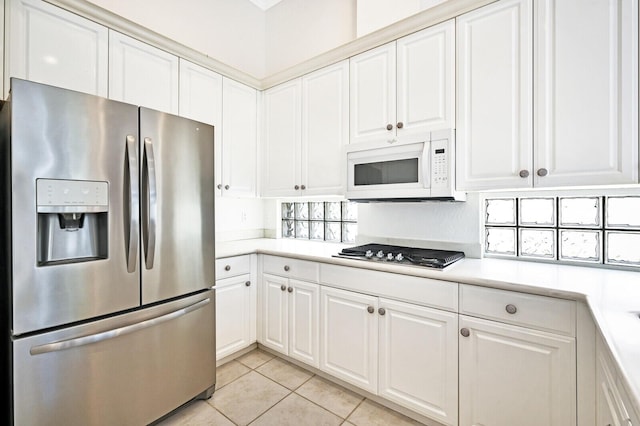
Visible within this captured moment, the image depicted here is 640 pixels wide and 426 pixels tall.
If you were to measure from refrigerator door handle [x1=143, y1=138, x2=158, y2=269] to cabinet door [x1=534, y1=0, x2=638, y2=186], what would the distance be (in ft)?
6.55

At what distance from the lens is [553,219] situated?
1.82 metres

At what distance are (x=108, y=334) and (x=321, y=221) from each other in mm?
1902

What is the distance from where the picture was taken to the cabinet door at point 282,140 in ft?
8.35

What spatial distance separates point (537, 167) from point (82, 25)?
2671 mm

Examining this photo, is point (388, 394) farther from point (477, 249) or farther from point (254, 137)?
point (254, 137)

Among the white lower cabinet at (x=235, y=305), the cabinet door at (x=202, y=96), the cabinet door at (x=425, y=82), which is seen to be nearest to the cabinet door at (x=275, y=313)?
the white lower cabinet at (x=235, y=305)

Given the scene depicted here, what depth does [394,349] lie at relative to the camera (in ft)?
5.64

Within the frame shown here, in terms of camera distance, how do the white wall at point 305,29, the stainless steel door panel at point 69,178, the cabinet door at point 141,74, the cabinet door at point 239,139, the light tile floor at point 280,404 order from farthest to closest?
the white wall at point 305,29
the cabinet door at point 239,139
the cabinet door at point 141,74
the light tile floor at point 280,404
the stainless steel door panel at point 69,178

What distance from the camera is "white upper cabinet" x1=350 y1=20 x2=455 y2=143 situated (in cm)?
179

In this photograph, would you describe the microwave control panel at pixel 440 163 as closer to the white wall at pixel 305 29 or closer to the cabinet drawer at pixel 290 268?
the cabinet drawer at pixel 290 268

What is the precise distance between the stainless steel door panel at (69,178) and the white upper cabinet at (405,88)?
144cm

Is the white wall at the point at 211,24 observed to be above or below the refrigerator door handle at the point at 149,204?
above

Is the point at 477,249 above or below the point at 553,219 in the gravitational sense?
below

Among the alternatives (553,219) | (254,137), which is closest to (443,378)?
(553,219)
